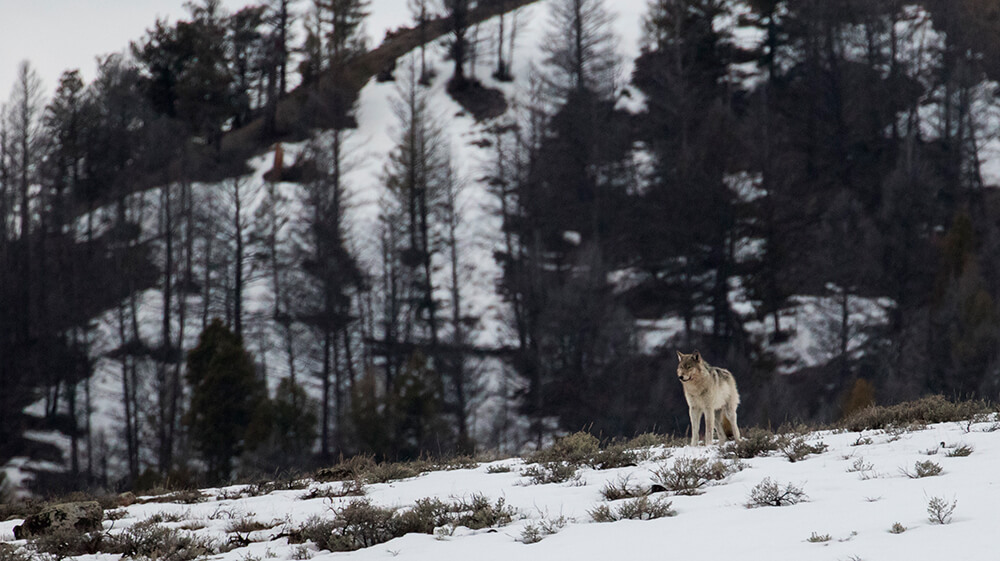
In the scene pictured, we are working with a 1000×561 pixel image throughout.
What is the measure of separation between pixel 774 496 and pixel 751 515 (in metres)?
0.40

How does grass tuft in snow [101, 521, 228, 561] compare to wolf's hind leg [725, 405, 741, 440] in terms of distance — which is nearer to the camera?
grass tuft in snow [101, 521, 228, 561]

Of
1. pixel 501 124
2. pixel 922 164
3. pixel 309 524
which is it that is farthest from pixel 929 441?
pixel 501 124

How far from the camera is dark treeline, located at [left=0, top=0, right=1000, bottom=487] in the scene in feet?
124

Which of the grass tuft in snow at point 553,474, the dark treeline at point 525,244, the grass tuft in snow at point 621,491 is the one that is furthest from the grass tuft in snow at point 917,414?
the dark treeline at point 525,244

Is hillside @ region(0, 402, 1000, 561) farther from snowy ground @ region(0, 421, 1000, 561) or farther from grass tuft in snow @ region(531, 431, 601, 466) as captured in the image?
grass tuft in snow @ region(531, 431, 601, 466)

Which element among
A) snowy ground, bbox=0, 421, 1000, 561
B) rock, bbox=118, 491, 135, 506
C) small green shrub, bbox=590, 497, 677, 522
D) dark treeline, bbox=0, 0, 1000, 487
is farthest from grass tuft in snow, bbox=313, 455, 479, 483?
dark treeline, bbox=0, 0, 1000, 487

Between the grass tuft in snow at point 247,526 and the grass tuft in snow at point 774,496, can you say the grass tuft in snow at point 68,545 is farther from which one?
the grass tuft in snow at point 774,496

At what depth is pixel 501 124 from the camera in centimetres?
5519

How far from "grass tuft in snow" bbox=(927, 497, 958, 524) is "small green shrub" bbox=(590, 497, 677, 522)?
66.4 inches

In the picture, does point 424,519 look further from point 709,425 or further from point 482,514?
point 709,425

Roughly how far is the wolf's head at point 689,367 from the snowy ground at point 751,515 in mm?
1146

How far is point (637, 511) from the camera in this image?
6012 mm

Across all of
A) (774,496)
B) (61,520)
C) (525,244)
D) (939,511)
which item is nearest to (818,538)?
(939,511)

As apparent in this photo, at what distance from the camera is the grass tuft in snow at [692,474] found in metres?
6.81
